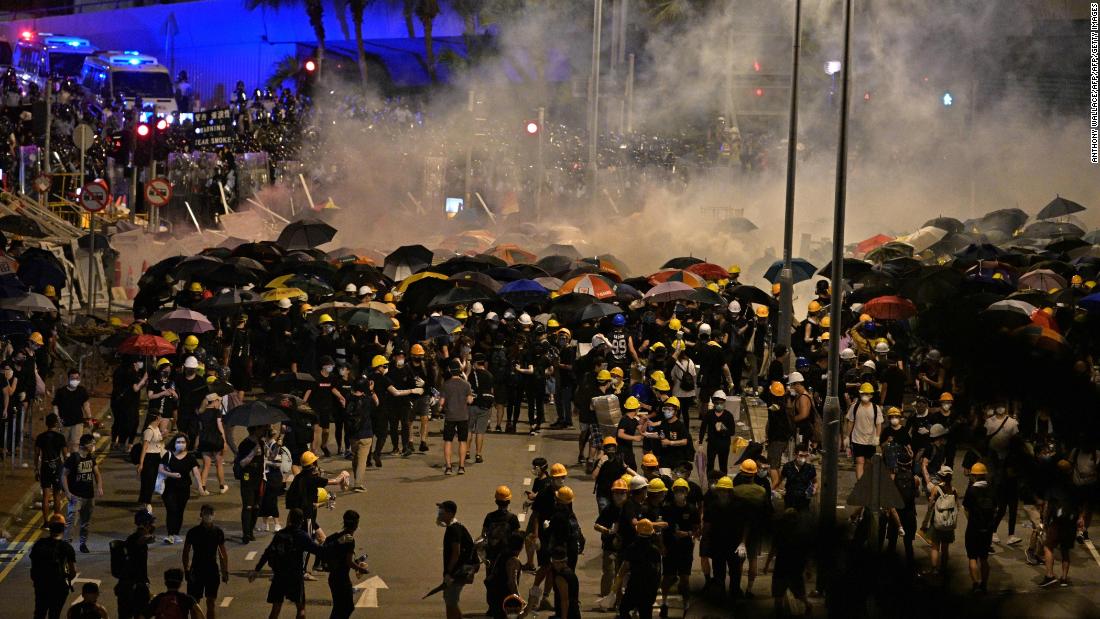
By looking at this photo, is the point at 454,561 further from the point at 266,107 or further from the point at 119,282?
the point at 266,107

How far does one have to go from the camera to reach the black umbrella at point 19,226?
2728 centimetres

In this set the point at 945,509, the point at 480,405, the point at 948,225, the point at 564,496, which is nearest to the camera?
the point at 564,496

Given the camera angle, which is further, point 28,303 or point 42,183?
point 42,183

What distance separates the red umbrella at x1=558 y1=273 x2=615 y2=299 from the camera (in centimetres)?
2269

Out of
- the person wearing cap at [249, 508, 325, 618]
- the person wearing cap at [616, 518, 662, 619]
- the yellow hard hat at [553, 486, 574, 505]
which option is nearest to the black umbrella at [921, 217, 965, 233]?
the yellow hard hat at [553, 486, 574, 505]

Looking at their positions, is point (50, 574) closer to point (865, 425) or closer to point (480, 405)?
point (480, 405)

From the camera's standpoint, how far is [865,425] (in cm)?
1689

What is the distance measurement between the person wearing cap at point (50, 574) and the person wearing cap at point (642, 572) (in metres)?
4.11

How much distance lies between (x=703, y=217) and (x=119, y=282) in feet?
47.5

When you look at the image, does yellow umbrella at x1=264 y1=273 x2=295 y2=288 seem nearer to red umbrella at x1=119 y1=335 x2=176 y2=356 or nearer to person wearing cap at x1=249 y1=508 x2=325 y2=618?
red umbrella at x1=119 y1=335 x2=176 y2=356

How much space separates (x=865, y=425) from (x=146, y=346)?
839 cm

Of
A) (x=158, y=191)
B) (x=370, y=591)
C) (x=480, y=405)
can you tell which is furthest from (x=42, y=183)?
(x=370, y=591)

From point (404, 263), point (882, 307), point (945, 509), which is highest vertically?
point (404, 263)

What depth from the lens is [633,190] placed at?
42.2m
